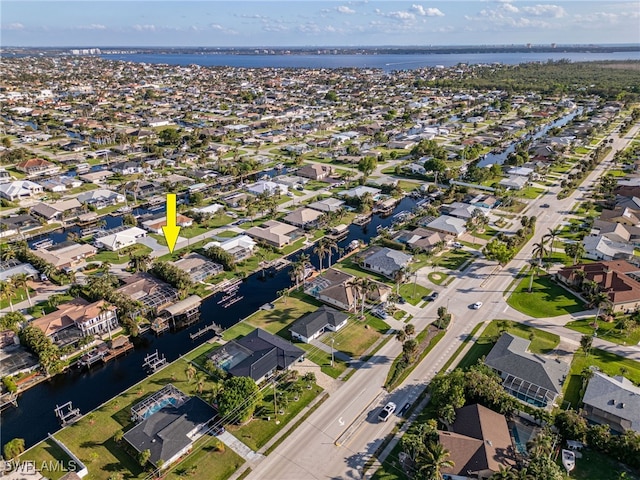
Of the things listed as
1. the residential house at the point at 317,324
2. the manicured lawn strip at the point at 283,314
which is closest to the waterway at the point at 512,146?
the manicured lawn strip at the point at 283,314

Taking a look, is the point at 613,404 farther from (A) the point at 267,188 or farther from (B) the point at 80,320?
(A) the point at 267,188

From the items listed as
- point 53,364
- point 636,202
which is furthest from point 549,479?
point 636,202

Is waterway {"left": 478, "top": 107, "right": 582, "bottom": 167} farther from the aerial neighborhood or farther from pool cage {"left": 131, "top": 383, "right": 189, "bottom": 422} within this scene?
pool cage {"left": 131, "top": 383, "right": 189, "bottom": 422}

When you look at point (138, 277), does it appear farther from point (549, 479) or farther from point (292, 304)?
point (549, 479)

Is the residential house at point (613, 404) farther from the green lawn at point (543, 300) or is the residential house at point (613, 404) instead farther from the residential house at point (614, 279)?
the residential house at point (614, 279)

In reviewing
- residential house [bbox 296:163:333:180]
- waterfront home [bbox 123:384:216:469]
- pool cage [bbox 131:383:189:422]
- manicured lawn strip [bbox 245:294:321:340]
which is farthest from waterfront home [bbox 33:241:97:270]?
residential house [bbox 296:163:333:180]
